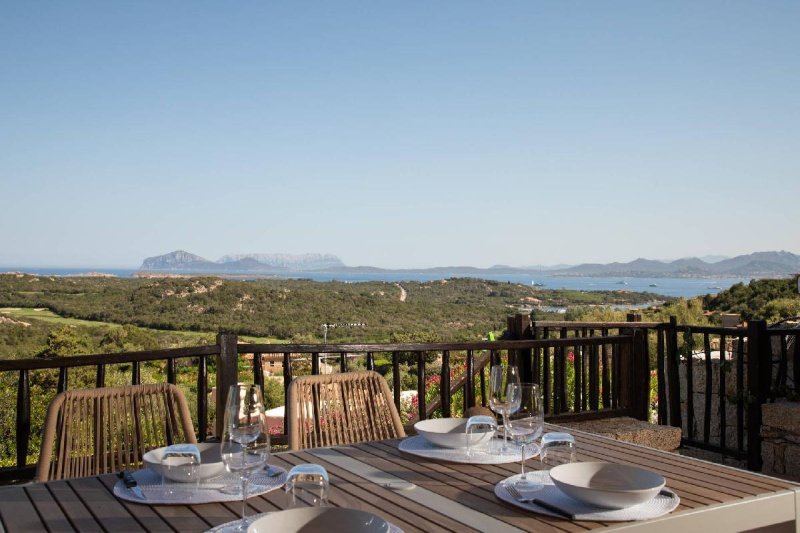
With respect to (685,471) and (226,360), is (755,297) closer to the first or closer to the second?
(226,360)

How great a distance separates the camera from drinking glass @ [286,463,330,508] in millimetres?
1336

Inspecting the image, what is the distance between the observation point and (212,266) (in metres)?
52.5

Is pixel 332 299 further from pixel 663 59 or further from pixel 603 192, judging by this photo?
pixel 603 192

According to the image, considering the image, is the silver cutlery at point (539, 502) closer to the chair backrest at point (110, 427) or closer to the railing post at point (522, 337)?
the chair backrest at point (110, 427)

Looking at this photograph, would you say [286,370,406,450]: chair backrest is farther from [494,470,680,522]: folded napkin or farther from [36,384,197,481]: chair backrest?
[494,470,680,522]: folded napkin

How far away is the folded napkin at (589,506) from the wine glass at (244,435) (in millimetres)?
556

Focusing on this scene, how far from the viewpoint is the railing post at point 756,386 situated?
487 cm

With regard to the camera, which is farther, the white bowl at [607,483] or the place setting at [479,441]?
the place setting at [479,441]

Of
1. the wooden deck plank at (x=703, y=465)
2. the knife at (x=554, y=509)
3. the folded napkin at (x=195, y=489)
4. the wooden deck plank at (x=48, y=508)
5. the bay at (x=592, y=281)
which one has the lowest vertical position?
the bay at (x=592, y=281)

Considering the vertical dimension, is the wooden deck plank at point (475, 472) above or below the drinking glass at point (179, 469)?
below

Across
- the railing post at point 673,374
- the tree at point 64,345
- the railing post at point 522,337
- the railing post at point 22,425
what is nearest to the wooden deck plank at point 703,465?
the railing post at point 22,425

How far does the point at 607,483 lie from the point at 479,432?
48cm

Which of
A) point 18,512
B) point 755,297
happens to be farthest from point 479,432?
point 755,297

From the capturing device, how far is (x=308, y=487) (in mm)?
1337
